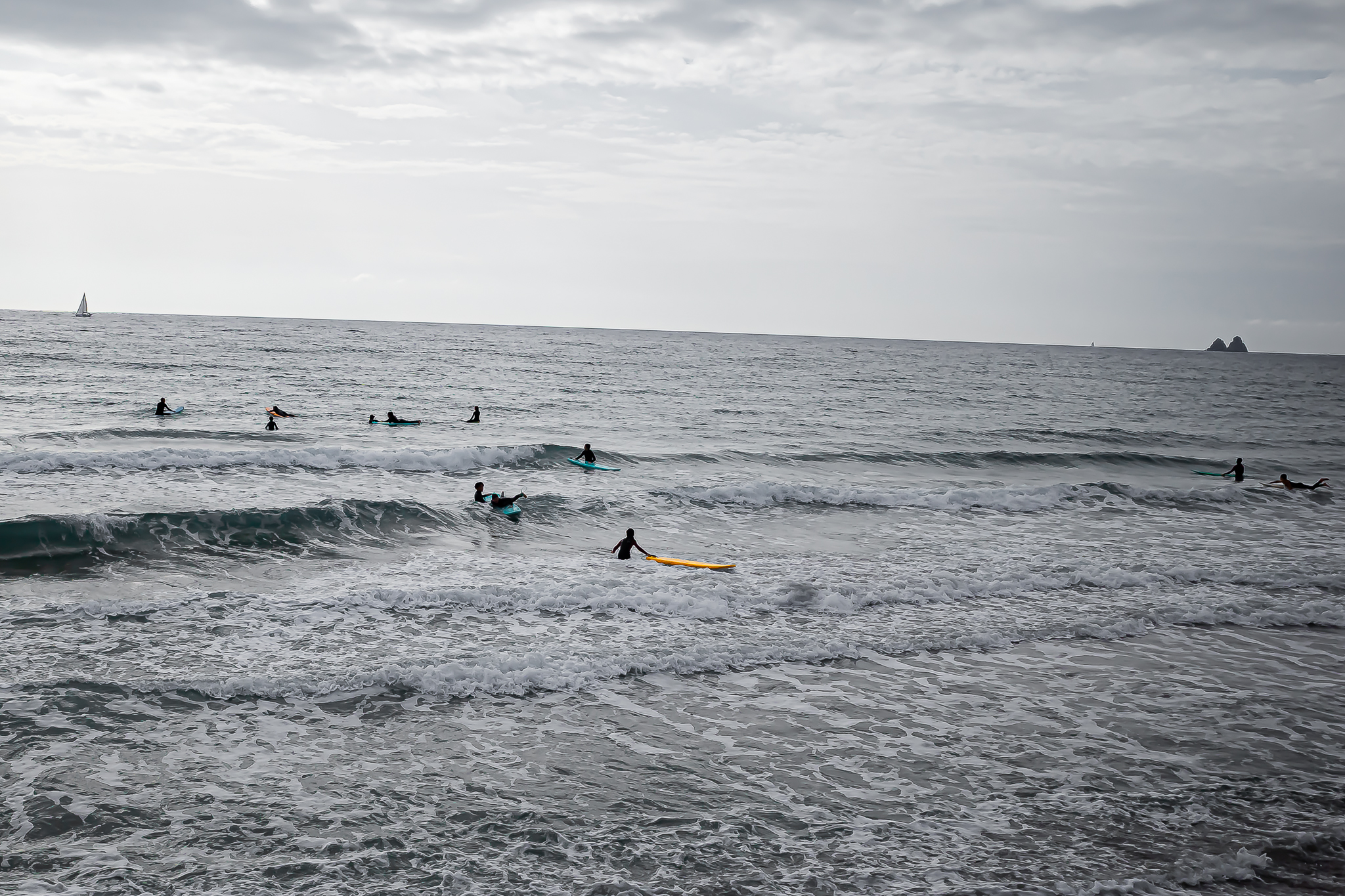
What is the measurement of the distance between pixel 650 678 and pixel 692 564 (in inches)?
230

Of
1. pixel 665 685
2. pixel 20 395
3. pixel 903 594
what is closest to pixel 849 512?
pixel 903 594

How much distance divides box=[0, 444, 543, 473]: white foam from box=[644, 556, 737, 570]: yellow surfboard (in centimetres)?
1313

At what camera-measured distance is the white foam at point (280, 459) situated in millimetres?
23850

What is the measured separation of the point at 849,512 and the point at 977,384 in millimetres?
58717

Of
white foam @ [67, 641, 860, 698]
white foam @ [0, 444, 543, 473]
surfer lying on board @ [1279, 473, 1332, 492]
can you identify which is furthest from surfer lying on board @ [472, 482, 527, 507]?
surfer lying on board @ [1279, 473, 1332, 492]

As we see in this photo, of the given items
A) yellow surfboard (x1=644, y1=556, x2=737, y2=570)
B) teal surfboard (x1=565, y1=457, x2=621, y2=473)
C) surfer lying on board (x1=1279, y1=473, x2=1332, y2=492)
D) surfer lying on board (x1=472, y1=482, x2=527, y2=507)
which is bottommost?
yellow surfboard (x1=644, y1=556, x2=737, y2=570)

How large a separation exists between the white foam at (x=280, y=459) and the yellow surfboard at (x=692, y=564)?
13.1 m

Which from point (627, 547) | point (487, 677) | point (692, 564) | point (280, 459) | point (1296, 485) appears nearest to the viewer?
point (487, 677)

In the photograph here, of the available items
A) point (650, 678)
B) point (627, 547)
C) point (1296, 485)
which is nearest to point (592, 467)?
point (627, 547)

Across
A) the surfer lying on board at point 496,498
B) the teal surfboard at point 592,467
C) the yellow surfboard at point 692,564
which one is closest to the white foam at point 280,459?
the teal surfboard at point 592,467

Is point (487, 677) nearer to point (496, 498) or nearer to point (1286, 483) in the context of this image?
point (496, 498)

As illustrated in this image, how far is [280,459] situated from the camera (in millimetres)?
27016

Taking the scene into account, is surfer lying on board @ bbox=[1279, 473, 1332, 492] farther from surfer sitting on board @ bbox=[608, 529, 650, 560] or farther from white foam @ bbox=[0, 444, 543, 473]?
white foam @ bbox=[0, 444, 543, 473]

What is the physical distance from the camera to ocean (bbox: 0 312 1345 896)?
7.25m
